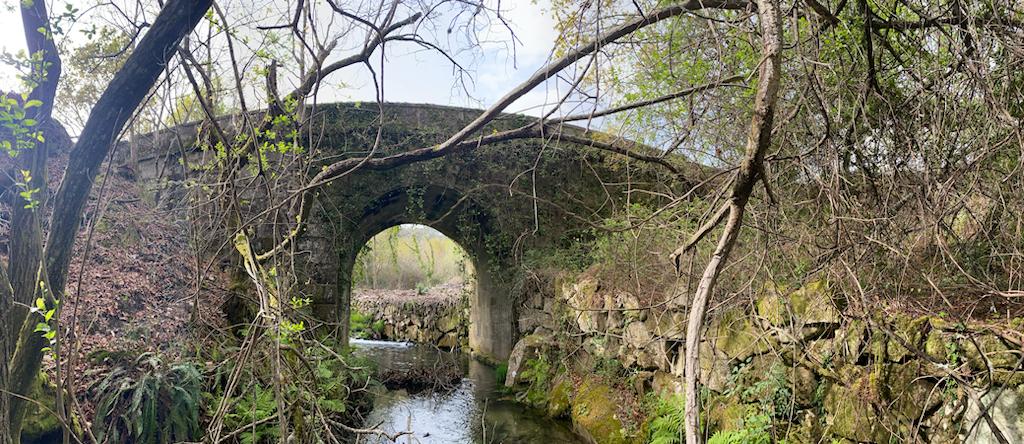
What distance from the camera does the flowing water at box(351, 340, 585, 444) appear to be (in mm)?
6966

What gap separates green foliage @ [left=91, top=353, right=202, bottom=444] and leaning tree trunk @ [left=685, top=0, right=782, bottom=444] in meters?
4.35

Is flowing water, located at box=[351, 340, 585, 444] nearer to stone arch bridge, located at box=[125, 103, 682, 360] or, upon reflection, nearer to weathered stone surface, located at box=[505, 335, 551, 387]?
weathered stone surface, located at box=[505, 335, 551, 387]

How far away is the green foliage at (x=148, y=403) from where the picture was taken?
13.6 feet

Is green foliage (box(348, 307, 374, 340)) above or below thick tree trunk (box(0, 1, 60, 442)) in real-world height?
below

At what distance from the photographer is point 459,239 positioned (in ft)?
38.7

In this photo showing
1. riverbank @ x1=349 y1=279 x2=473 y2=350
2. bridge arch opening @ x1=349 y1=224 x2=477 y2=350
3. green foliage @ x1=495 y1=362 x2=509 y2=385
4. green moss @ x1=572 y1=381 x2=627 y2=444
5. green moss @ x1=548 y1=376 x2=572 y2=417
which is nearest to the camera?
green moss @ x1=572 y1=381 x2=627 y2=444

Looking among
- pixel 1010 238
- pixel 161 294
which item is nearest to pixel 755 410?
pixel 1010 238

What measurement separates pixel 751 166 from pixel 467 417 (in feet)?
24.1

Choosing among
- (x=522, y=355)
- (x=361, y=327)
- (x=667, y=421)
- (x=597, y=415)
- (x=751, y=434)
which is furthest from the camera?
(x=361, y=327)

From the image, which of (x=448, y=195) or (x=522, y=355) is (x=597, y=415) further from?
(x=448, y=195)

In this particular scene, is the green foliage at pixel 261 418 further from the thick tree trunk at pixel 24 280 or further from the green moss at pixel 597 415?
the green moss at pixel 597 415

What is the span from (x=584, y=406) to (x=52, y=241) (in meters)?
5.79

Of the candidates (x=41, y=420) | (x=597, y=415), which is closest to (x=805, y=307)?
(x=597, y=415)

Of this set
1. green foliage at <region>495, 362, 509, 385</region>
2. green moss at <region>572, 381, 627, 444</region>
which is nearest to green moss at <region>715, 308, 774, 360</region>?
green moss at <region>572, 381, 627, 444</region>
